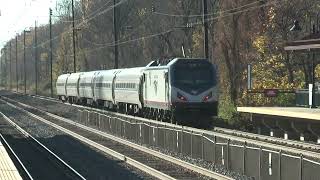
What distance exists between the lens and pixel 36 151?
24.3 m

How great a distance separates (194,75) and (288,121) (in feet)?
19.3

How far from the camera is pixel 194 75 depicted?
28500 millimetres

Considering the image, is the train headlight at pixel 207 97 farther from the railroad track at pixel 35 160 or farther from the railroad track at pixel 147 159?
the railroad track at pixel 35 160

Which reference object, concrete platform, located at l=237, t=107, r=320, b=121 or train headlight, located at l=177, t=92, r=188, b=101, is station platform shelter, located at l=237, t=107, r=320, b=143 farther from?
train headlight, located at l=177, t=92, r=188, b=101

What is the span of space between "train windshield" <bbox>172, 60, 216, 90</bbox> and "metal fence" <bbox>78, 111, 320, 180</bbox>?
3259 mm

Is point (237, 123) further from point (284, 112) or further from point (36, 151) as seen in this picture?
point (36, 151)

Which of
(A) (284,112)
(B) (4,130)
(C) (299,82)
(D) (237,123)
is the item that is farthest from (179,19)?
(A) (284,112)

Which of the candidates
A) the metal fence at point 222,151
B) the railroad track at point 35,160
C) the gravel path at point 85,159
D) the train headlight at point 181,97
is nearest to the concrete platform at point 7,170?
the railroad track at point 35,160

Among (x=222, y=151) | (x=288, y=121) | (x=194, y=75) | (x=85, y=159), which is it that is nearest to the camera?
(x=222, y=151)

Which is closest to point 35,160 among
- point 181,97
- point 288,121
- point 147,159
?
point 147,159

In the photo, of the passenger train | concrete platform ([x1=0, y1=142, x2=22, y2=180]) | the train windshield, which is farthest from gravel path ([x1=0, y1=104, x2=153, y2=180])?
the train windshield

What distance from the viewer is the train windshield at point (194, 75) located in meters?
28.1

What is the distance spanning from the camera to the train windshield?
28094mm

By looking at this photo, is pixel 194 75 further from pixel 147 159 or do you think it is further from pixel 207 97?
pixel 147 159
